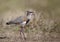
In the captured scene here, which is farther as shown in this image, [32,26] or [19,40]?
[32,26]

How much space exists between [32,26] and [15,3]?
56 cm

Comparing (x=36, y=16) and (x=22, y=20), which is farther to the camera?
(x=36, y=16)

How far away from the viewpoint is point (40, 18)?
5770 millimetres

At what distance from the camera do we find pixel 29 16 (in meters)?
5.45

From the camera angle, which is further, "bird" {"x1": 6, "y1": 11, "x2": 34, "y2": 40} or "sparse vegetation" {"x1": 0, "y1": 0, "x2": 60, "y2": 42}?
"sparse vegetation" {"x1": 0, "y1": 0, "x2": 60, "y2": 42}

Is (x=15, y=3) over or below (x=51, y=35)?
over

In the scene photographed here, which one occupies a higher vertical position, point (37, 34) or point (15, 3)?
point (15, 3)

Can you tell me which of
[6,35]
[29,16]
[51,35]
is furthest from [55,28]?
[6,35]

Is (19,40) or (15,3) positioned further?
(15,3)

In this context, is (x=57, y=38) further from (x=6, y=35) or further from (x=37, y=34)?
(x=6, y=35)

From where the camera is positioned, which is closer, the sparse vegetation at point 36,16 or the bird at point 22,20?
the bird at point 22,20

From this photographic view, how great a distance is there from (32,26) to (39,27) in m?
0.14

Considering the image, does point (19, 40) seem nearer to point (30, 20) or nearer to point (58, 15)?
point (30, 20)

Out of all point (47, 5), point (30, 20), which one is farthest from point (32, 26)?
point (47, 5)
